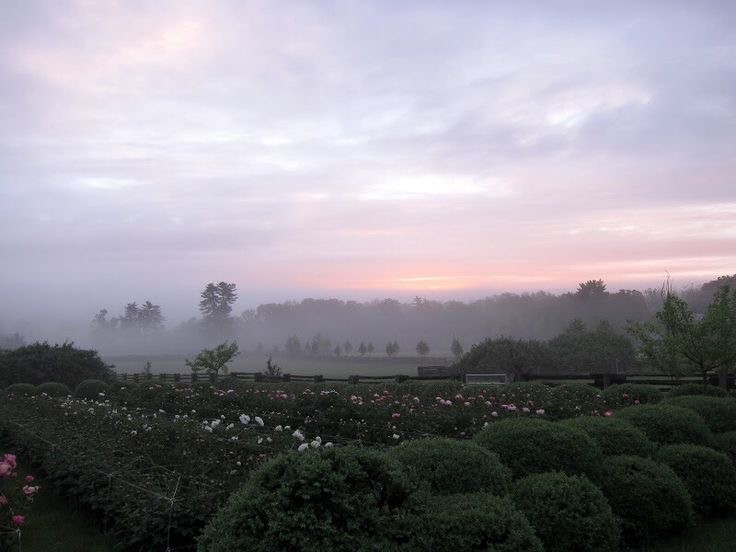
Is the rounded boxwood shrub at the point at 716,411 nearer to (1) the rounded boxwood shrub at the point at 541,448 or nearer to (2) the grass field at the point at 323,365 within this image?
(1) the rounded boxwood shrub at the point at 541,448

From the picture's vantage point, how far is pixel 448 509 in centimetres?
399

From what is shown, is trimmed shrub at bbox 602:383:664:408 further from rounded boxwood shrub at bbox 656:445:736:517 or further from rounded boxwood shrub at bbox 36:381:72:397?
rounded boxwood shrub at bbox 36:381:72:397

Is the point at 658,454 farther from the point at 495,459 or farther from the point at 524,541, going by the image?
the point at 524,541

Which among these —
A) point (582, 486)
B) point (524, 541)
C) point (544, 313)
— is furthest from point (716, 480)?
point (544, 313)

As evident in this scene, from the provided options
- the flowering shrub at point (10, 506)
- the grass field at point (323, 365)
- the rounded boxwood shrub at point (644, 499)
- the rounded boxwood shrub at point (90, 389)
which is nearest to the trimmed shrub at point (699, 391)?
the rounded boxwood shrub at point (644, 499)

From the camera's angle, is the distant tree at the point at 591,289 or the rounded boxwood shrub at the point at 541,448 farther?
the distant tree at the point at 591,289

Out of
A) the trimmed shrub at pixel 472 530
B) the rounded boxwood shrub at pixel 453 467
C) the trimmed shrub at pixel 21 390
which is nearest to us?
the trimmed shrub at pixel 472 530

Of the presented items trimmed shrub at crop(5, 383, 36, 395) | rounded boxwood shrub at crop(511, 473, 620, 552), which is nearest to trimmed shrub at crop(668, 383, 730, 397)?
rounded boxwood shrub at crop(511, 473, 620, 552)

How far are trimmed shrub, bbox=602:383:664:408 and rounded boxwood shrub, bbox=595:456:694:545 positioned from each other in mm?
6180

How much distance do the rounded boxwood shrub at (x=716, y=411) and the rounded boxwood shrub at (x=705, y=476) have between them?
86.9 inches

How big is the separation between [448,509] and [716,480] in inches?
184

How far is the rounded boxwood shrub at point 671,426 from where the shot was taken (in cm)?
784

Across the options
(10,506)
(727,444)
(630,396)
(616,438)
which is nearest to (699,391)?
(630,396)

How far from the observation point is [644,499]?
5.79 meters
